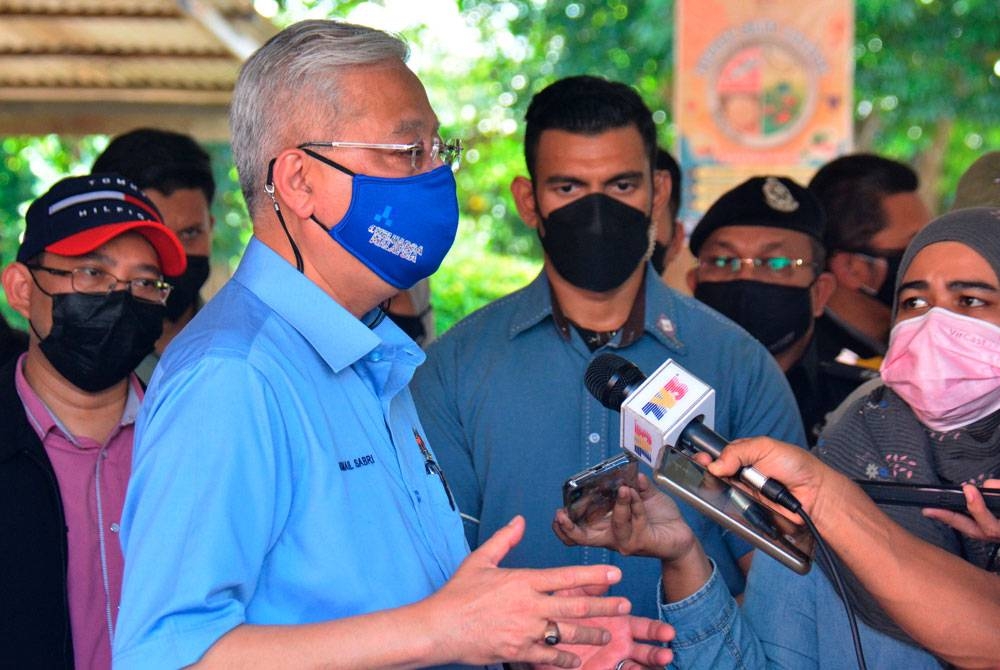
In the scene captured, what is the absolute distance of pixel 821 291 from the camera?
4.56 metres

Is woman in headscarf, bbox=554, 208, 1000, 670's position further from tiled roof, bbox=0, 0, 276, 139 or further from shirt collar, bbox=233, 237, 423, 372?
tiled roof, bbox=0, 0, 276, 139

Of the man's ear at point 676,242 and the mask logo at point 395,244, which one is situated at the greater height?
the mask logo at point 395,244

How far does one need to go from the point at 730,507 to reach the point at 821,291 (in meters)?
2.91

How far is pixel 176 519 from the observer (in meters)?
1.85

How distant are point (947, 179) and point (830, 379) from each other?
16775 mm

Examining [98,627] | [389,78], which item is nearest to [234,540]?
[389,78]

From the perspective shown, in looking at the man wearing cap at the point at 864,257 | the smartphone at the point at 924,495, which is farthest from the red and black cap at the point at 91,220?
the man wearing cap at the point at 864,257

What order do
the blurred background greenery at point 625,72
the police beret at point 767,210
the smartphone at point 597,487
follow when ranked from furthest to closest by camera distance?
the blurred background greenery at point 625,72 → the police beret at point 767,210 → the smartphone at point 597,487

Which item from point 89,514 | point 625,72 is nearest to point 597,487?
point 89,514

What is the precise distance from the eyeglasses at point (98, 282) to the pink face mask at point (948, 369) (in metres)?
2.01

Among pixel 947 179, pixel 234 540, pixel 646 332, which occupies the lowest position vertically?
pixel 947 179

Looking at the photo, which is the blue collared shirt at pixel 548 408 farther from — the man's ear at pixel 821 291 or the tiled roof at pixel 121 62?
the tiled roof at pixel 121 62

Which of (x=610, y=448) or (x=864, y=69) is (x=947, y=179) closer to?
(x=864, y=69)

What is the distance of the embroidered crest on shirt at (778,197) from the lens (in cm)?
445
